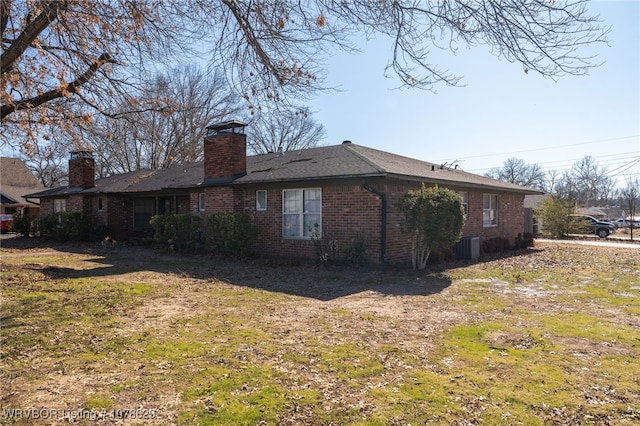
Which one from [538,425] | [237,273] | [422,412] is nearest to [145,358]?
[422,412]

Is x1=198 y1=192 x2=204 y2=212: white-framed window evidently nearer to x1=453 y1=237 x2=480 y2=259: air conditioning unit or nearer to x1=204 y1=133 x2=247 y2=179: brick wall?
x1=204 y1=133 x2=247 y2=179: brick wall

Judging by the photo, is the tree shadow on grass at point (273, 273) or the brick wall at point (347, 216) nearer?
the tree shadow on grass at point (273, 273)

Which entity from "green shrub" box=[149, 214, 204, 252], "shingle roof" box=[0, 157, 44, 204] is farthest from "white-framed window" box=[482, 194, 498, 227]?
"shingle roof" box=[0, 157, 44, 204]

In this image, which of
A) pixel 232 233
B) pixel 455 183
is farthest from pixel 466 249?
pixel 232 233

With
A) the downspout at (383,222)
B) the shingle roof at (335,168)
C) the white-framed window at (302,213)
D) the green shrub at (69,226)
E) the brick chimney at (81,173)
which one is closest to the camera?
the downspout at (383,222)

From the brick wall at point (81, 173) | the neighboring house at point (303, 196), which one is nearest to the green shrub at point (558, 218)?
the neighboring house at point (303, 196)

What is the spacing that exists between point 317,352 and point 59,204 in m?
24.0

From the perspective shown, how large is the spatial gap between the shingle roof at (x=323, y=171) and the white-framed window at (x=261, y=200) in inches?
22.1

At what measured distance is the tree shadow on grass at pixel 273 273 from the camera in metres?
9.06

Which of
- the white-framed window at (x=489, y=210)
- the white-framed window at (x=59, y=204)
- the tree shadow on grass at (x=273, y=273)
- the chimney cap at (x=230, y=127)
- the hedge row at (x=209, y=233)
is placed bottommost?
the tree shadow on grass at (x=273, y=273)

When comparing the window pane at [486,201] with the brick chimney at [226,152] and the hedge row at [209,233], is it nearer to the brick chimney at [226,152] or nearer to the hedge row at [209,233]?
the hedge row at [209,233]

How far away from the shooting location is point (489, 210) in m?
17.7

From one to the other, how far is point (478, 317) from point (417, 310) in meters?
0.95

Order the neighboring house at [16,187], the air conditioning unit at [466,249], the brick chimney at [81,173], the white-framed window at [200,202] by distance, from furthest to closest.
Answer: the neighboring house at [16,187]
the brick chimney at [81,173]
the white-framed window at [200,202]
the air conditioning unit at [466,249]
